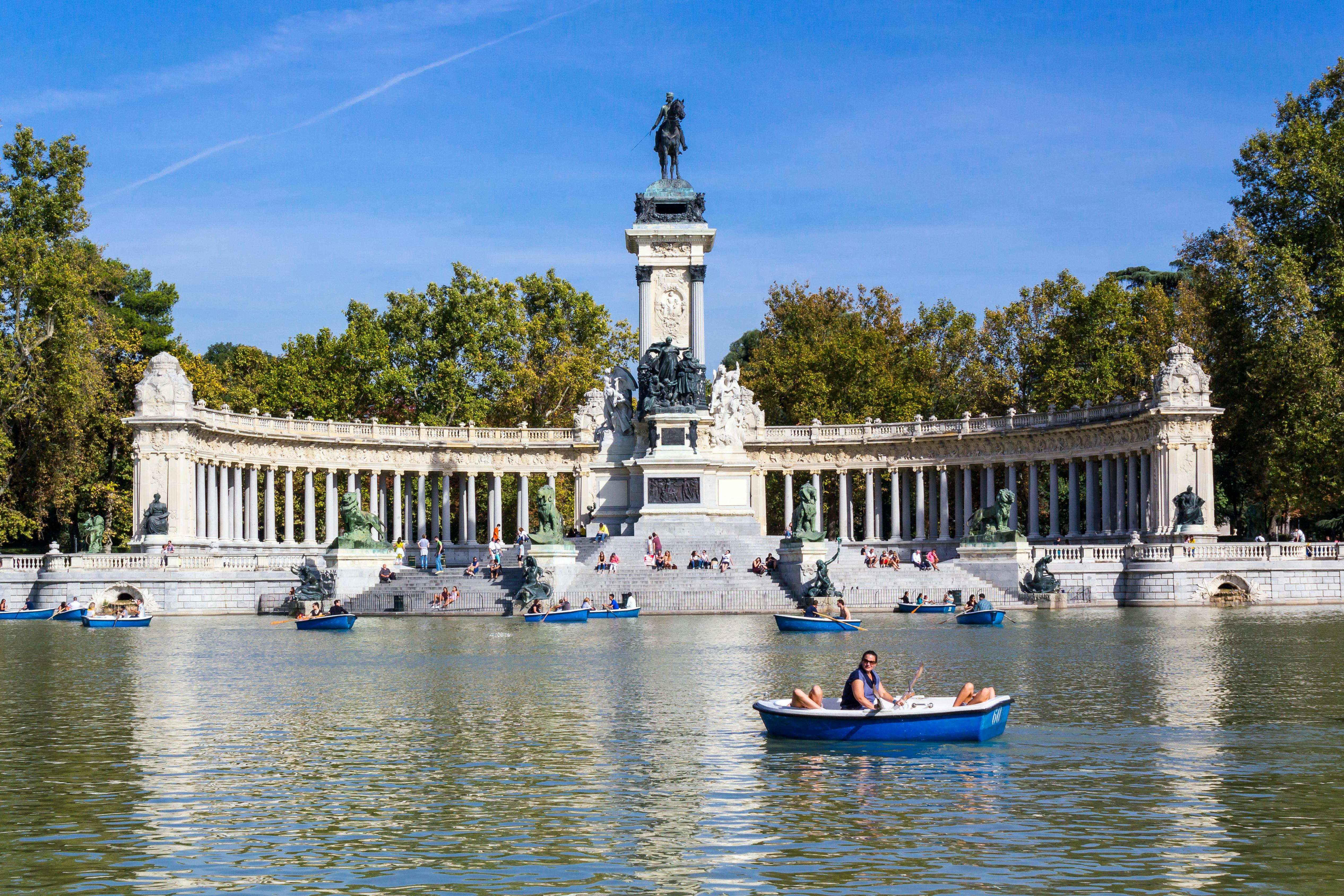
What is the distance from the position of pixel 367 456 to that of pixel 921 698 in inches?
2452

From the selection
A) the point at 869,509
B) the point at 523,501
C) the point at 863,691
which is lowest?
the point at 863,691

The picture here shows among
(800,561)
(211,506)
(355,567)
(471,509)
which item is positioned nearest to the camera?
(800,561)

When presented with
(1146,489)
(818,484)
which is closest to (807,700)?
(1146,489)

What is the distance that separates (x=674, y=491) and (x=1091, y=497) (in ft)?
70.9

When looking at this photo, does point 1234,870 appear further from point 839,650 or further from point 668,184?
point 668,184

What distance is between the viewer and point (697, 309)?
7019cm

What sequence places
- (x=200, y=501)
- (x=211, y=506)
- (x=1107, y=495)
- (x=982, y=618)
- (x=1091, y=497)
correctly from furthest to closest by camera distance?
(x=1091, y=497)
(x=1107, y=495)
(x=211, y=506)
(x=200, y=501)
(x=982, y=618)

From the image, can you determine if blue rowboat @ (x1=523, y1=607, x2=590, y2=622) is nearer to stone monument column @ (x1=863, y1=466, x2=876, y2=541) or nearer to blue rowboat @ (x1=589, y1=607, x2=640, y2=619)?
blue rowboat @ (x1=589, y1=607, x2=640, y2=619)

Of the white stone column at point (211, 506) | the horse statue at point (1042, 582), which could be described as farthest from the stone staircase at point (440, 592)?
the white stone column at point (211, 506)

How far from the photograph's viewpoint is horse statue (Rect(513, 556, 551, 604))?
166 feet

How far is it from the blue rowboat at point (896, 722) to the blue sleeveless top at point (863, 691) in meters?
0.14

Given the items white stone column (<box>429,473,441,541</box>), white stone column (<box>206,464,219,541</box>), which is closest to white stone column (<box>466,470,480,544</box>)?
white stone column (<box>429,473,441,541</box>)

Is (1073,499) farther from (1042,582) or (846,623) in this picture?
(846,623)

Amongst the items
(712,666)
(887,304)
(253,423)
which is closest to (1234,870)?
(712,666)
